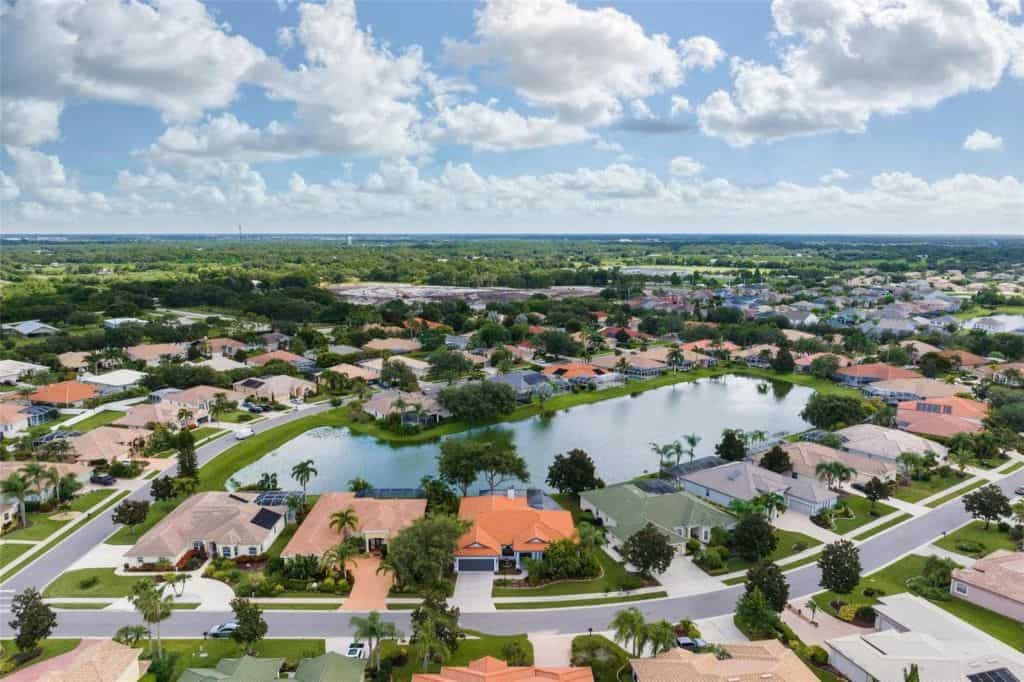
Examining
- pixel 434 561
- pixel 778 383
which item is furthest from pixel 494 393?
pixel 778 383

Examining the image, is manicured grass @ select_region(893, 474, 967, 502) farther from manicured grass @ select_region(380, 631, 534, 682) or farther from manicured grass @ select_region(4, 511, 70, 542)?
manicured grass @ select_region(4, 511, 70, 542)

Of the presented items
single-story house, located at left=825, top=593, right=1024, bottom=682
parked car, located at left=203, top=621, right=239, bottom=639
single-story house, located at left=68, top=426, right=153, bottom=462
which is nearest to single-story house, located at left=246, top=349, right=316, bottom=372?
single-story house, located at left=68, top=426, right=153, bottom=462

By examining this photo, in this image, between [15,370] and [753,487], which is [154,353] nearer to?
[15,370]

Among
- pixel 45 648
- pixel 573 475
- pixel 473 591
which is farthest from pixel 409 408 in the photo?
pixel 45 648

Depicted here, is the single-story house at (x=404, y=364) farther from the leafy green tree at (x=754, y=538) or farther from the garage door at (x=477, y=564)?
the leafy green tree at (x=754, y=538)

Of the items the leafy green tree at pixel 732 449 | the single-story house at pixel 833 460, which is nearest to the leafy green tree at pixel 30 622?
the leafy green tree at pixel 732 449

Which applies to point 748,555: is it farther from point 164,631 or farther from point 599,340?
point 599,340
